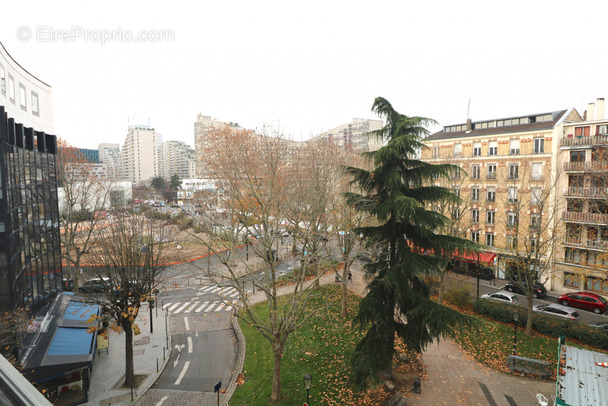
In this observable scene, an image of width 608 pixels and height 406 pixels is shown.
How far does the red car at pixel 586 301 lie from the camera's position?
24.8 m

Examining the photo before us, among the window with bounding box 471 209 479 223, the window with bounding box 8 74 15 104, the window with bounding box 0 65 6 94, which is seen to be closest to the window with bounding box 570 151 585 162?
the window with bounding box 471 209 479 223

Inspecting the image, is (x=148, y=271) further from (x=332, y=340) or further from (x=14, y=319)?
(x=332, y=340)

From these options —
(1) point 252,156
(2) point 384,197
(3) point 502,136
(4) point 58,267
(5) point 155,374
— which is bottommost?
(5) point 155,374

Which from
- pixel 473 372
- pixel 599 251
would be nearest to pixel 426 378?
pixel 473 372

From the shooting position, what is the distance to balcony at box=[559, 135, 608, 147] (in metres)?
26.1

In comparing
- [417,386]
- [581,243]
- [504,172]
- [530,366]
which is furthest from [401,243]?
[504,172]

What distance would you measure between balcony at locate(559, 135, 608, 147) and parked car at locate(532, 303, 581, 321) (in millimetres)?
12859

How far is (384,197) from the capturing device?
13.8m

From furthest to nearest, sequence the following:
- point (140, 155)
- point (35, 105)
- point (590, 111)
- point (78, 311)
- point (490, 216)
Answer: point (140, 155)
point (490, 216)
point (590, 111)
point (35, 105)
point (78, 311)

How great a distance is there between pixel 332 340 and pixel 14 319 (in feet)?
47.9

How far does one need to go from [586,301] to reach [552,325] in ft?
27.4

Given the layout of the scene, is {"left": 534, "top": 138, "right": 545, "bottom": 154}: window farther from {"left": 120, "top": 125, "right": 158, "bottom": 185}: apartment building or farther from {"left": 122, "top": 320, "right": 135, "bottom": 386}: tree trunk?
{"left": 120, "top": 125, "right": 158, "bottom": 185}: apartment building

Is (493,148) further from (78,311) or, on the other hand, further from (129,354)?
(78,311)

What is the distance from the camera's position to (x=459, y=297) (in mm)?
24641
